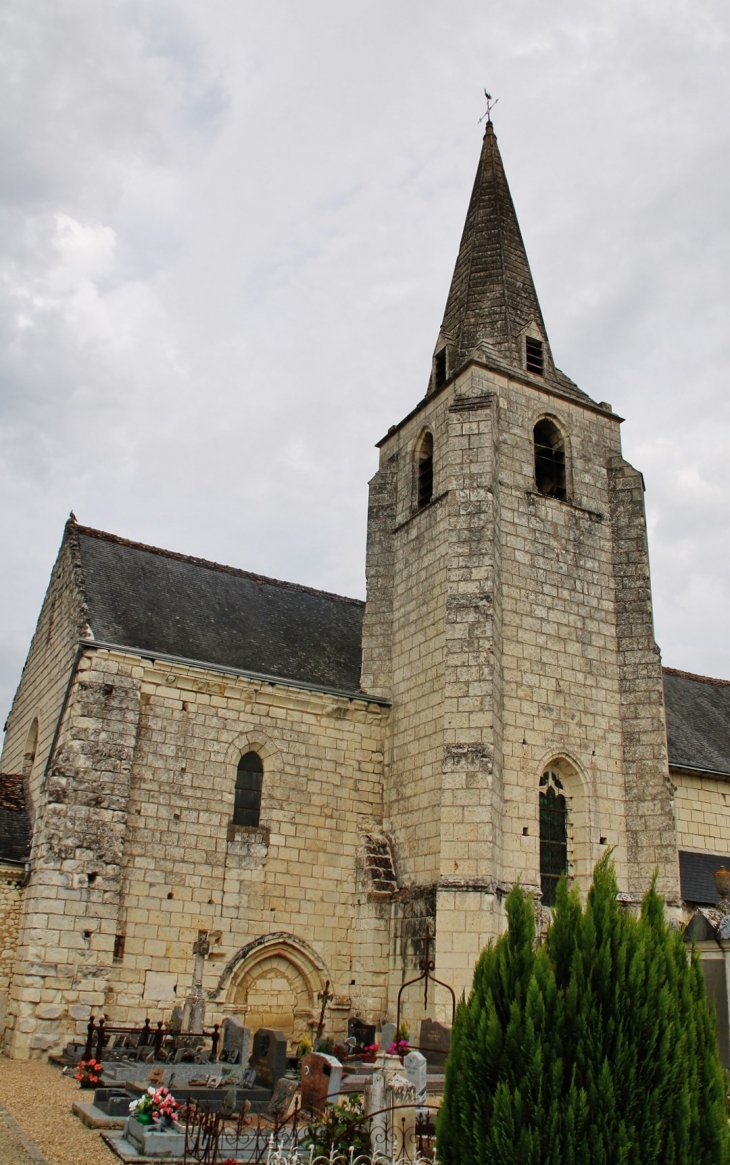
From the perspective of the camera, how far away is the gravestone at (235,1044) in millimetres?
10367

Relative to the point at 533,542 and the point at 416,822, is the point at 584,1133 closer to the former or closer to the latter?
the point at 416,822

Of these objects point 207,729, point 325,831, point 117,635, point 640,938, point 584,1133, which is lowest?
point 584,1133

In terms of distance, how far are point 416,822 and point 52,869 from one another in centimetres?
550

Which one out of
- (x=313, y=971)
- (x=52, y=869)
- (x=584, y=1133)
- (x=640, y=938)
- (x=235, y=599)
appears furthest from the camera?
(x=235, y=599)

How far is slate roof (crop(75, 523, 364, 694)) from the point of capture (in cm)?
1515

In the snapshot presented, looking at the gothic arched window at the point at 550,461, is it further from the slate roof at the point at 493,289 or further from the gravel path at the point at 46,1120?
the gravel path at the point at 46,1120

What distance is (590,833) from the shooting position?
47.0 feet

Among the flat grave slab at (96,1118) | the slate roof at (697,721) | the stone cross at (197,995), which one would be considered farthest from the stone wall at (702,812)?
the flat grave slab at (96,1118)

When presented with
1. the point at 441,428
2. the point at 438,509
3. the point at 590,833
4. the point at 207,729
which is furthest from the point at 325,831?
the point at 441,428

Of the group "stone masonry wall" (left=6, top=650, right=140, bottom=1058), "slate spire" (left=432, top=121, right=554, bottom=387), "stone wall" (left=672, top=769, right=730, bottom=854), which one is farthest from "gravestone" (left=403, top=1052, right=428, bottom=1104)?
"slate spire" (left=432, top=121, right=554, bottom=387)

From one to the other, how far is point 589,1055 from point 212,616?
1267cm

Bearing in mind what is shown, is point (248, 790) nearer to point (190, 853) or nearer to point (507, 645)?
point (190, 853)

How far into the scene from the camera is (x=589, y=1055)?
491 centimetres

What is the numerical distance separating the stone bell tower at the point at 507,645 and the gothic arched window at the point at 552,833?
0.03m
